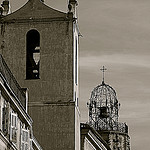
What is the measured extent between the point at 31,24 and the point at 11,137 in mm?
22927

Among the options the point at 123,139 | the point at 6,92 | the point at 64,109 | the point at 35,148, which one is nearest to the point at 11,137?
the point at 6,92

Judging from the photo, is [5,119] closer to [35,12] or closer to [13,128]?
[13,128]

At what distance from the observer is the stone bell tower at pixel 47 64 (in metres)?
53.2

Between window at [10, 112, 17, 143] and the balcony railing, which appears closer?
window at [10, 112, 17, 143]

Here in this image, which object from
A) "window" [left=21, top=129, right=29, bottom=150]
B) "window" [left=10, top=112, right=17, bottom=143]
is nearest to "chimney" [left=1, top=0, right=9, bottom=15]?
"window" [left=21, top=129, right=29, bottom=150]

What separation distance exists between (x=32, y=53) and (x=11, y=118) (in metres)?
23.3

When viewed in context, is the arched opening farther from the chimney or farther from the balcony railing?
the balcony railing

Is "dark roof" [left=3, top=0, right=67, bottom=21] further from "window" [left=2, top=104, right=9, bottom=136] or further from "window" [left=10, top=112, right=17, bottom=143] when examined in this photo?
"window" [left=2, top=104, right=9, bottom=136]

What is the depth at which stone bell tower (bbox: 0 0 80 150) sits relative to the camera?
5316 centimetres

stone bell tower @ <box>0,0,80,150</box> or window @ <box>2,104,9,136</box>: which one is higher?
stone bell tower @ <box>0,0,80,150</box>

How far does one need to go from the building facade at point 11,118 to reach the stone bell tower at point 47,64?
15248 mm

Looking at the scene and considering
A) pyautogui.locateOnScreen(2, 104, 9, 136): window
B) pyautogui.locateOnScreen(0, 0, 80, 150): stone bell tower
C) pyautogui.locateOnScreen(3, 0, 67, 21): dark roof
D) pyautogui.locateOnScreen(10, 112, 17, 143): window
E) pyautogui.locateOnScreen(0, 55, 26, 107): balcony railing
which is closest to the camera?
pyautogui.locateOnScreen(2, 104, 9, 136): window

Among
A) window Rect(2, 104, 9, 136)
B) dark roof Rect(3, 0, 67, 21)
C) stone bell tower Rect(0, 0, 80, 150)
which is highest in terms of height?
dark roof Rect(3, 0, 67, 21)

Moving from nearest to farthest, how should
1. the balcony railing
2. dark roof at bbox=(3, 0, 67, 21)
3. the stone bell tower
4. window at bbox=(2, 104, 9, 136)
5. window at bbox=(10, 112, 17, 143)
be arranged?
window at bbox=(2, 104, 9, 136) → window at bbox=(10, 112, 17, 143) → the balcony railing → the stone bell tower → dark roof at bbox=(3, 0, 67, 21)
